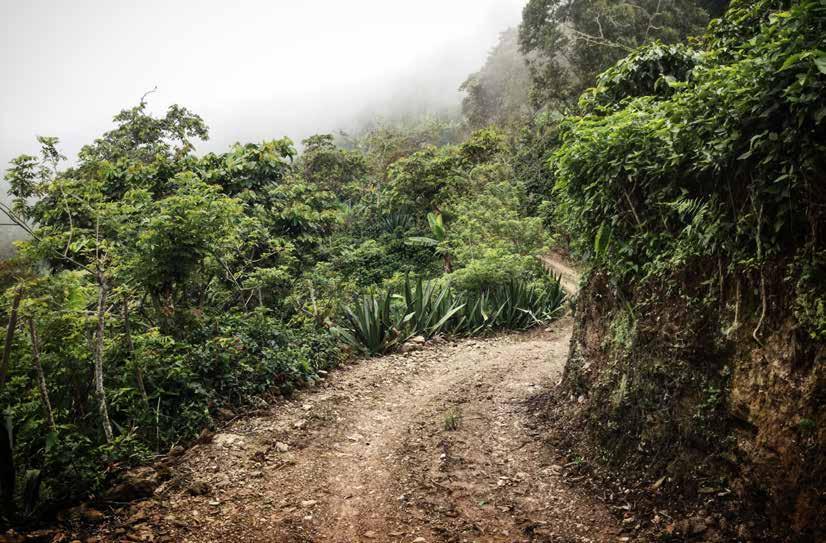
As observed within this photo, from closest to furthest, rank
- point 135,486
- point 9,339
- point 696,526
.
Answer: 1. point 696,526
2. point 9,339
3. point 135,486

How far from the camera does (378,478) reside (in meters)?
3.76

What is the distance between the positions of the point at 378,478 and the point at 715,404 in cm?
251

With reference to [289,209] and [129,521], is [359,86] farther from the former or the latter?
[129,521]

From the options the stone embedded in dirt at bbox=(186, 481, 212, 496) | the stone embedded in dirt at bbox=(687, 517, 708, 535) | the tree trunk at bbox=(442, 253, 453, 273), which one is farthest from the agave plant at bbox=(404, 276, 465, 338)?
the stone embedded in dirt at bbox=(687, 517, 708, 535)

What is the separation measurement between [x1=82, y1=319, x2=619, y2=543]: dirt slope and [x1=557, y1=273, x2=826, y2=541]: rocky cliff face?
58 cm

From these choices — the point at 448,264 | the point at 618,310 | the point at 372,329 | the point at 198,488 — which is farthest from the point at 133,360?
the point at 448,264

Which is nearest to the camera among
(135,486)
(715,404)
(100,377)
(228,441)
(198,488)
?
(715,404)

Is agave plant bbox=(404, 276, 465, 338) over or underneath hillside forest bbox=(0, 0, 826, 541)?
underneath

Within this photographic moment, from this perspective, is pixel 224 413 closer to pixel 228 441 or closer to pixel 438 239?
pixel 228 441

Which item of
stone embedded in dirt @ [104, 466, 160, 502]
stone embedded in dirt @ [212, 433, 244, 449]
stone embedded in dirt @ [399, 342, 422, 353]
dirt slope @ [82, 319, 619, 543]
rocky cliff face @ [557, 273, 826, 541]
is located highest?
rocky cliff face @ [557, 273, 826, 541]

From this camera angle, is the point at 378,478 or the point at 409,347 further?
the point at 409,347

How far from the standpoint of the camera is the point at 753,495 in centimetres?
236

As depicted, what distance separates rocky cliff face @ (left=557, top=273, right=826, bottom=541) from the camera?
2.17m

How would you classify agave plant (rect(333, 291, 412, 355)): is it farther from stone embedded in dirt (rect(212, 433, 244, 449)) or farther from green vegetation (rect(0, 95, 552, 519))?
stone embedded in dirt (rect(212, 433, 244, 449))
